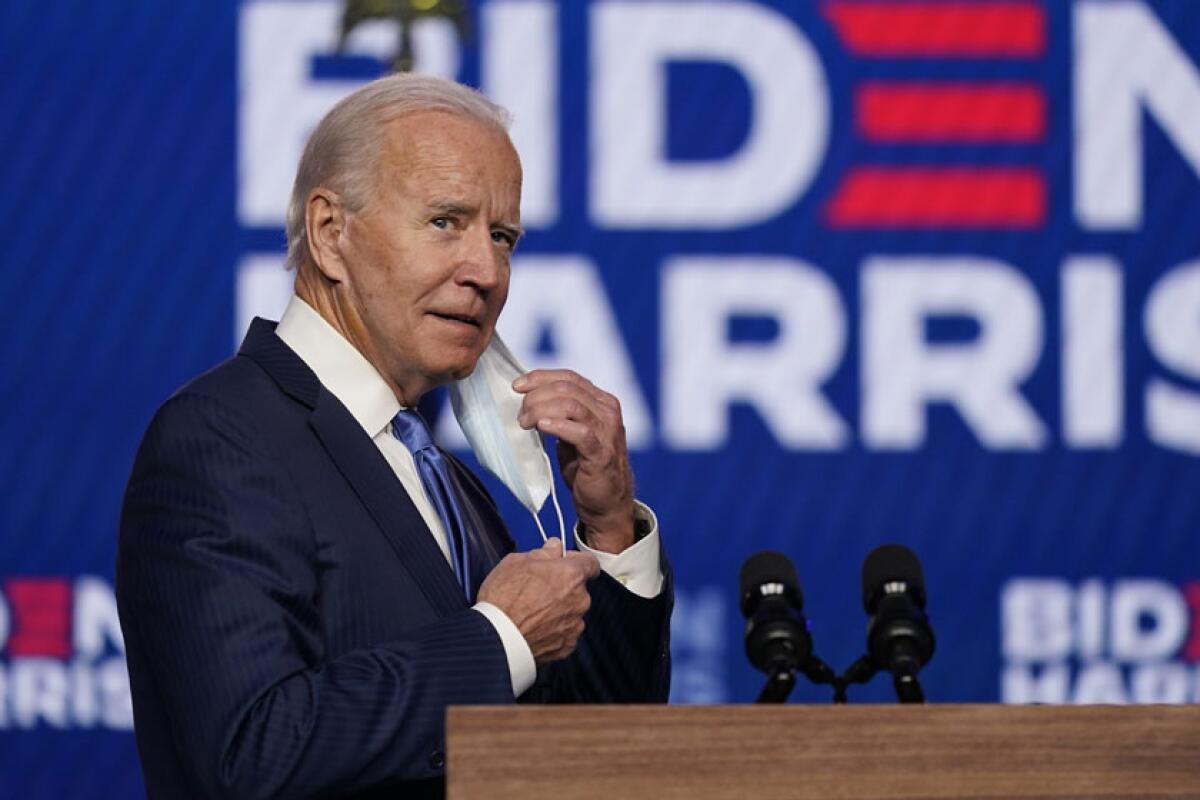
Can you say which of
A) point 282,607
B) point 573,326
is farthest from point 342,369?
point 573,326

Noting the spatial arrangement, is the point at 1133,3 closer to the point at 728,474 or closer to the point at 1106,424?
the point at 1106,424

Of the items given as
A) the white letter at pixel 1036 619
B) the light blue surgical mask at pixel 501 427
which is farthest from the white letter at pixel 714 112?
the light blue surgical mask at pixel 501 427

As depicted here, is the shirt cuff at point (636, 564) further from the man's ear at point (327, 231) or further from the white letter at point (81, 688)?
the white letter at point (81, 688)

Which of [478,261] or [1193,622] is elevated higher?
[478,261]

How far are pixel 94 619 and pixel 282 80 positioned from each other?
4.25 feet

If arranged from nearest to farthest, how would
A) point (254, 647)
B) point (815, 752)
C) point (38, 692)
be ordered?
point (815, 752) < point (254, 647) < point (38, 692)

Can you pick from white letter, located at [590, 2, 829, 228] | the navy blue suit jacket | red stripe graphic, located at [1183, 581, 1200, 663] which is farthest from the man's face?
red stripe graphic, located at [1183, 581, 1200, 663]

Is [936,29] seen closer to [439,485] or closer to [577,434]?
[577,434]

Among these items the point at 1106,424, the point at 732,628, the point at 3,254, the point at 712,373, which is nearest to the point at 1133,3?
the point at 1106,424

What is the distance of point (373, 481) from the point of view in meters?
1.79

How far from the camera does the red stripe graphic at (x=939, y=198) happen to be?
165 inches

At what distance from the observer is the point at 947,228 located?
4.19 m

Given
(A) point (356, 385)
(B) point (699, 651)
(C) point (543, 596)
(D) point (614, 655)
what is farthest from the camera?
(B) point (699, 651)

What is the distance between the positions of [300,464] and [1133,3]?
310cm
